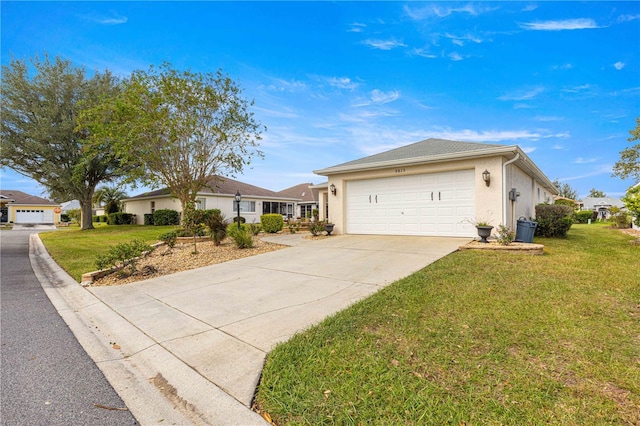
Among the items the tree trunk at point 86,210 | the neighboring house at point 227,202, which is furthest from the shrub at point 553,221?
the tree trunk at point 86,210

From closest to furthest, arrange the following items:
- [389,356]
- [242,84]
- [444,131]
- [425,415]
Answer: [425,415] → [389,356] → [242,84] → [444,131]

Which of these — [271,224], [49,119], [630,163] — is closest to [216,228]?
[271,224]

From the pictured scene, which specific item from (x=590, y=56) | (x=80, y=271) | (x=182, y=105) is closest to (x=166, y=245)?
(x=80, y=271)

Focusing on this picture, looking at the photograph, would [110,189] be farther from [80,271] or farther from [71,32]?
[80,271]

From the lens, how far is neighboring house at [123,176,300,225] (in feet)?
80.3

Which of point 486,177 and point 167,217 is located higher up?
point 486,177

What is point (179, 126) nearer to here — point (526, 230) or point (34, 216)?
point (526, 230)

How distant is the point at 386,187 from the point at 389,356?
30.6 ft

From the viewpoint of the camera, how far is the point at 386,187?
11500 mm

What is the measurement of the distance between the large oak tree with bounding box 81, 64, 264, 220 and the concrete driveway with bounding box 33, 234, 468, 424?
9.36 metres

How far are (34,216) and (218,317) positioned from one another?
54810 millimetres

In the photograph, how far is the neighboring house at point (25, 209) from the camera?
4019cm

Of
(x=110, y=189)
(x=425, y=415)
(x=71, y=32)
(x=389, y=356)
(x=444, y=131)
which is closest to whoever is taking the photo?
(x=425, y=415)

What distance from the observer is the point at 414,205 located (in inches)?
425
